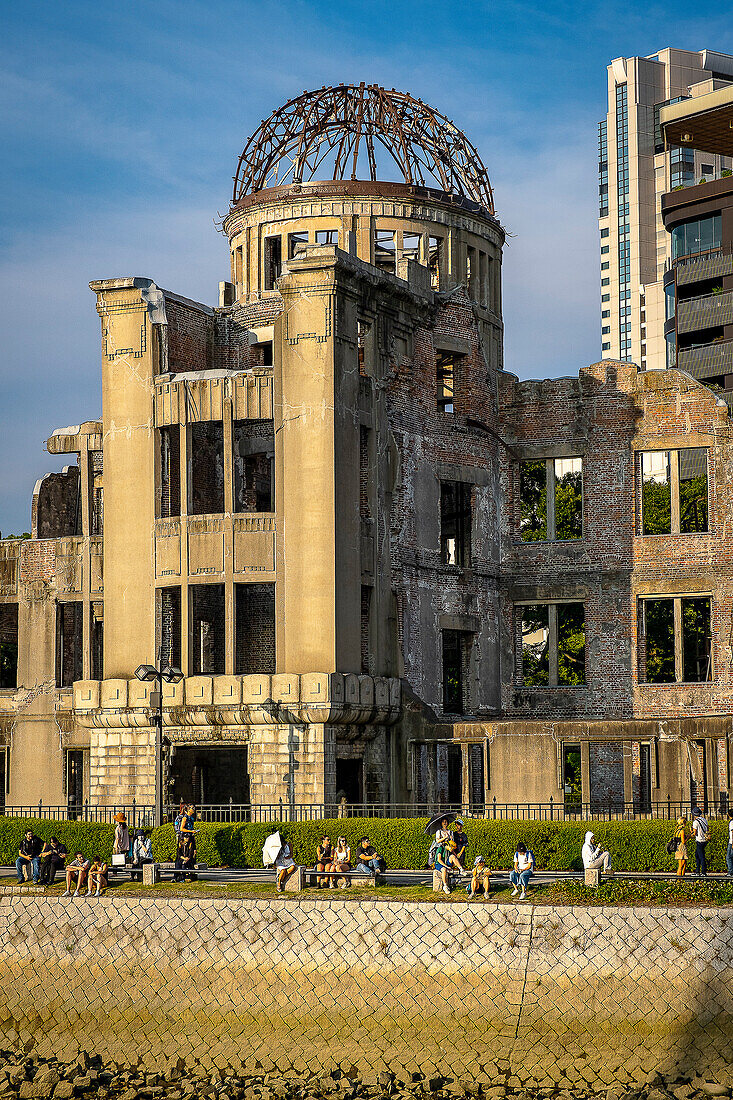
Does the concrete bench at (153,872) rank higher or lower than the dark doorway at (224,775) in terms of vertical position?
lower

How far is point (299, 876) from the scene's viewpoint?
31406 millimetres

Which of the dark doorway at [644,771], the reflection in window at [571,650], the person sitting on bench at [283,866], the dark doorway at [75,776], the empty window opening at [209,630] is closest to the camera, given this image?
the person sitting on bench at [283,866]

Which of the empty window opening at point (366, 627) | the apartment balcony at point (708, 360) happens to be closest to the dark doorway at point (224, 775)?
the empty window opening at point (366, 627)

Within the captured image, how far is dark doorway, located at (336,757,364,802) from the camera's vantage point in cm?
4556

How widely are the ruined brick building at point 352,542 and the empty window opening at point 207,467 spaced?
112 millimetres

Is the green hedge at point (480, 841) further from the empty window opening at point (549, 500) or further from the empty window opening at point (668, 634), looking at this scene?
the empty window opening at point (668, 634)

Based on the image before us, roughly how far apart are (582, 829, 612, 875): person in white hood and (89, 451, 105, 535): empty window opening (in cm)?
2157

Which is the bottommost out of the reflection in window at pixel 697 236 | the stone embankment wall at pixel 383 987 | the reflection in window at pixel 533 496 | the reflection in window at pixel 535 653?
the stone embankment wall at pixel 383 987

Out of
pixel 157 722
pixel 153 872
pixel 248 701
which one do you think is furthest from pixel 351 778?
pixel 153 872

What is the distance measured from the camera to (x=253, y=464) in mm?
49969

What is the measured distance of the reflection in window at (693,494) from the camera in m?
56.5

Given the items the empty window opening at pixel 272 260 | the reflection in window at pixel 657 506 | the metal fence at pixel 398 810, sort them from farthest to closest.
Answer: the reflection in window at pixel 657 506 < the empty window opening at pixel 272 260 < the metal fence at pixel 398 810

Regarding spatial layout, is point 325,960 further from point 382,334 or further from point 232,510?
point 382,334

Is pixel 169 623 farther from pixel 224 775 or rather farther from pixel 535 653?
pixel 535 653
